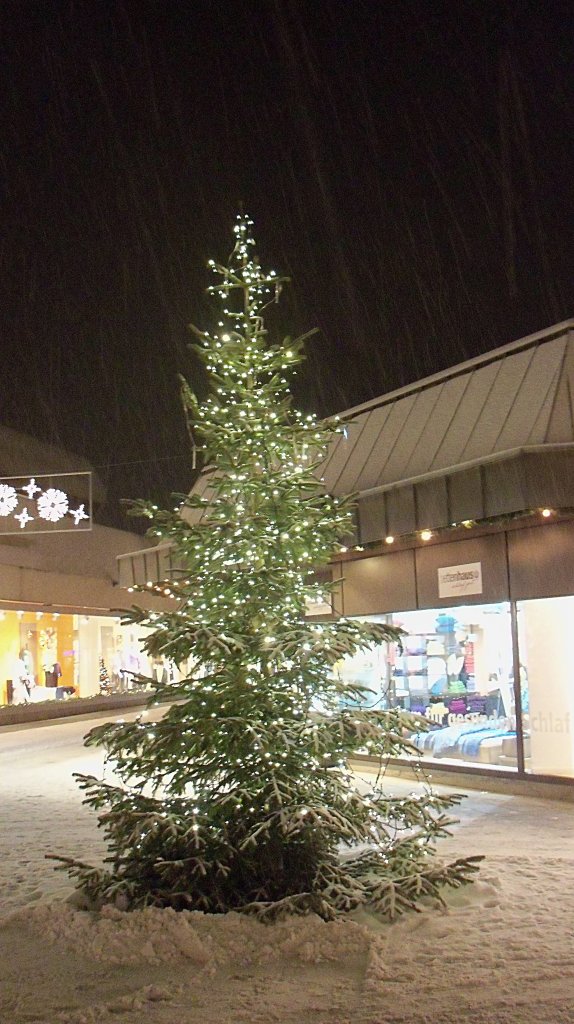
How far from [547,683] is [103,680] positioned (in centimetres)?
2246

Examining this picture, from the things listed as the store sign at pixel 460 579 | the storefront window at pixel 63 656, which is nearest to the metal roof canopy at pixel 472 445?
the store sign at pixel 460 579

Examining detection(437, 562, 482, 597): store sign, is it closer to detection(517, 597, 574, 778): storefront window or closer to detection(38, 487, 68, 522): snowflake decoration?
detection(517, 597, 574, 778): storefront window

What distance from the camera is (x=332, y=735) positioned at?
6.82 m

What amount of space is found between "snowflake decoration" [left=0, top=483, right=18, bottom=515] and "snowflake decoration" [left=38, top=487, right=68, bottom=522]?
687mm

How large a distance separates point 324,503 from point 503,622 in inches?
214

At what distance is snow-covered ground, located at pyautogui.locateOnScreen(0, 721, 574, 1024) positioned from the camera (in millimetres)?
4844

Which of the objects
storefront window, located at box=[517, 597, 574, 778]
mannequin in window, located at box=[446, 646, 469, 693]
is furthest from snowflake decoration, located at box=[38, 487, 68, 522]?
storefront window, located at box=[517, 597, 574, 778]

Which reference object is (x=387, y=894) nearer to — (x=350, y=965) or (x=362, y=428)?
(x=350, y=965)

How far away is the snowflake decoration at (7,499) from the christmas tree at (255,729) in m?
13.5

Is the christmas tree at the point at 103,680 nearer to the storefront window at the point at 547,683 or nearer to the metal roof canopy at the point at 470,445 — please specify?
the metal roof canopy at the point at 470,445

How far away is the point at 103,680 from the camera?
31531mm

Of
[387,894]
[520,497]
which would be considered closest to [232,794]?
[387,894]

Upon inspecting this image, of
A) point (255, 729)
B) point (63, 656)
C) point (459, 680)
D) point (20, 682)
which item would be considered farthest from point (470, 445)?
point (63, 656)

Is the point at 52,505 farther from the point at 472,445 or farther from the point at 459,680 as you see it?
the point at 472,445
